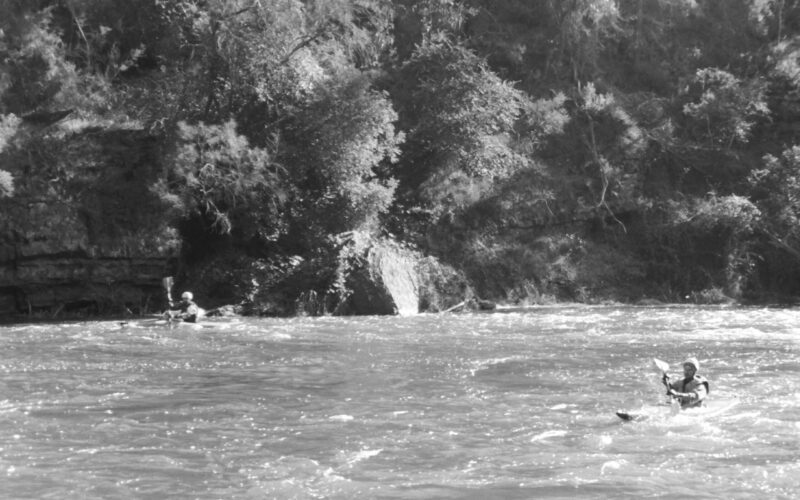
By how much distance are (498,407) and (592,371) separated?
320 cm

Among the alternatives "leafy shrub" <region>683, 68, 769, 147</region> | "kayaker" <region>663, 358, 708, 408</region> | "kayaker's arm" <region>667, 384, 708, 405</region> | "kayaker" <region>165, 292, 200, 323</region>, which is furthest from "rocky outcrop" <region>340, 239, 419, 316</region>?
"leafy shrub" <region>683, 68, 769, 147</region>

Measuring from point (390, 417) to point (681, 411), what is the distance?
349 centimetres

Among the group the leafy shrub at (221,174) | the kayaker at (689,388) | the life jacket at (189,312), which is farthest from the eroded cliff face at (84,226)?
the kayaker at (689,388)

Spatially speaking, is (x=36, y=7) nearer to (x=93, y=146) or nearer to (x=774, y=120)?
(x=93, y=146)

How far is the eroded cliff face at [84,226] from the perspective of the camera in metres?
23.8

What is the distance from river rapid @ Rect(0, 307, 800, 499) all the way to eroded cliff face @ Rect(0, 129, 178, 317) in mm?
4898

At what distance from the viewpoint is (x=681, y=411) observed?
38.2 ft

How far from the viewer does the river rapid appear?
8.65m

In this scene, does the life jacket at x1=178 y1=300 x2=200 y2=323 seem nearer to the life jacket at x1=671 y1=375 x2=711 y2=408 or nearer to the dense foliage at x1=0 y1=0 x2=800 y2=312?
the dense foliage at x1=0 y1=0 x2=800 y2=312

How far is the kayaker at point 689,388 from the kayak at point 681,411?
9cm

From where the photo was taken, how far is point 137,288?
25125 millimetres

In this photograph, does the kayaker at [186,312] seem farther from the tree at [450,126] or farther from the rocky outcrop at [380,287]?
the tree at [450,126]

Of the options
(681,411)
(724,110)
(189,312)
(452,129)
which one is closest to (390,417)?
(681,411)

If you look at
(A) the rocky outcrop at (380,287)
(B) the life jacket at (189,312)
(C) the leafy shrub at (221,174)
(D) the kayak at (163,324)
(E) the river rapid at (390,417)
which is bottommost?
(E) the river rapid at (390,417)
